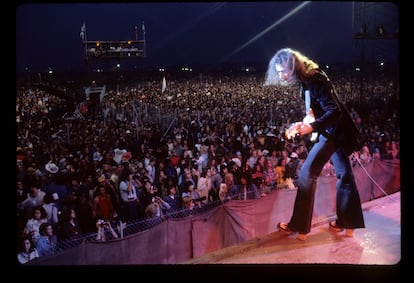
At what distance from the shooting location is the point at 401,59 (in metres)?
5.06

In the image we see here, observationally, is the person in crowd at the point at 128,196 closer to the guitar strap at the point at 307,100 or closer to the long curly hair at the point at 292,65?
the long curly hair at the point at 292,65

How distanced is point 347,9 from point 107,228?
3270 millimetres

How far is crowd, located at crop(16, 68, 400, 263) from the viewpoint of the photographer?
4.96 metres

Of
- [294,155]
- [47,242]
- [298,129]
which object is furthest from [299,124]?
[47,242]

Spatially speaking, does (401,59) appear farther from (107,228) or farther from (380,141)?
(107,228)

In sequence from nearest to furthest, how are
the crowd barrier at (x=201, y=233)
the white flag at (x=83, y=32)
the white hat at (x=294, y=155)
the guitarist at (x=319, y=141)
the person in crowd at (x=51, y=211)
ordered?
the crowd barrier at (x=201, y=233) → the guitarist at (x=319, y=141) → the person in crowd at (x=51, y=211) → the white hat at (x=294, y=155) → the white flag at (x=83, y=32)

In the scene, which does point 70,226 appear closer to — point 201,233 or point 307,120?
point 201,233

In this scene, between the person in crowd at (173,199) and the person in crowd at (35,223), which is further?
the person in crowd at (173,199)

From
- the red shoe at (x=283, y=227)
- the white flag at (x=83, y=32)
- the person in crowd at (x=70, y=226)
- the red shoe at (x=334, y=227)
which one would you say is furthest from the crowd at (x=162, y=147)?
Answer: the white flag at (x=83, y=32)

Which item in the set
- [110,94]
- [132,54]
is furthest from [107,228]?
[132,54]

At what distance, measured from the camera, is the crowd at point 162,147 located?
496 centimetres

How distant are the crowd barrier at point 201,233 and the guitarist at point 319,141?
0.10 m

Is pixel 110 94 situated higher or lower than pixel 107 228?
higher

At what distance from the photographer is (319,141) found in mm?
4859
